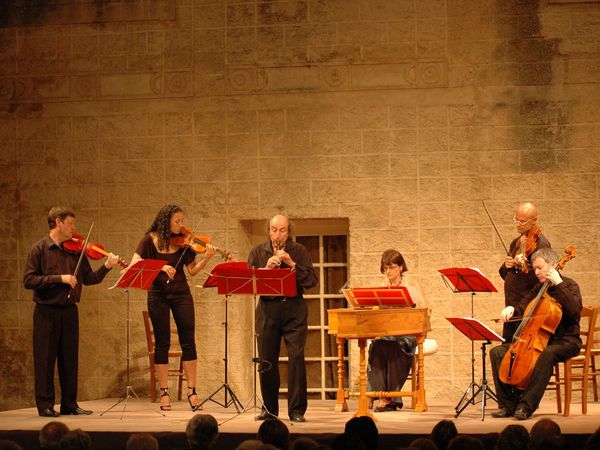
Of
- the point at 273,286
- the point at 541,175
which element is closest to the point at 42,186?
the point at 273,286

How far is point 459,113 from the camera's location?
31.1 ft

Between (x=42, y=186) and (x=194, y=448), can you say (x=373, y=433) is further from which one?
(x=42, y=186)

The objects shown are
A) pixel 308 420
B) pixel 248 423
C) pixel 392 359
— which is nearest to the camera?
pixel 248 423

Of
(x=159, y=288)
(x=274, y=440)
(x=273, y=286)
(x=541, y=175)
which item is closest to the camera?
(x=274, y=440)

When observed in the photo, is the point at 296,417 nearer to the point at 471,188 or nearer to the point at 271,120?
the point at 471,188

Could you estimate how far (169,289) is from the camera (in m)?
8.04

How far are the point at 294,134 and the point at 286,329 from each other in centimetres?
263

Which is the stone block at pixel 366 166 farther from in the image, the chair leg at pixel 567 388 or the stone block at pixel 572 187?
the chair leg at pixel 567 388

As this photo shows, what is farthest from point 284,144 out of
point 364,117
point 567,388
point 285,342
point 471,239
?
point 567,388

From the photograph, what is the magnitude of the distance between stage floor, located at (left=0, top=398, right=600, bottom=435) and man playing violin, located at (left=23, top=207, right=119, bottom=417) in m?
0.23

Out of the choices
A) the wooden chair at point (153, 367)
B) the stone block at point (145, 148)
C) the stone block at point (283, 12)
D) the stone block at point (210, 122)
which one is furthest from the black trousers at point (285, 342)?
the stone block at point (283, 12)

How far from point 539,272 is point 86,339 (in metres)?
4.57

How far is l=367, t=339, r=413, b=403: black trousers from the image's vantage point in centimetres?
827

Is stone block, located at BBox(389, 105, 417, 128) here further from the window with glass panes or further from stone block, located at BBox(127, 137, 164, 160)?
stone block, located at BBox(127, 137, 164, 160)
